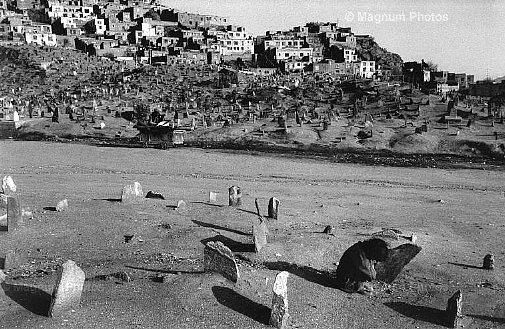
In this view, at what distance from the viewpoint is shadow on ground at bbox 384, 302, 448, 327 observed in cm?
842

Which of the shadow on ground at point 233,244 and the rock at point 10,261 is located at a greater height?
the rock at point 10,261

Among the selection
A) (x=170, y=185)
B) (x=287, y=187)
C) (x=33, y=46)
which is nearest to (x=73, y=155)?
(x=170, y=185)

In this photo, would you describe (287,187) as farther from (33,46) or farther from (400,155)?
(33,46)

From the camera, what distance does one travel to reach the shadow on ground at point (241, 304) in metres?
7.93

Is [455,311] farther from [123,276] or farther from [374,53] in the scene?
[374,53]

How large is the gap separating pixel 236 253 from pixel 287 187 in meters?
9.97

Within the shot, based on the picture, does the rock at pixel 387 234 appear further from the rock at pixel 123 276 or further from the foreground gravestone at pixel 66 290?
the foreground gravestone at pixel 66 290

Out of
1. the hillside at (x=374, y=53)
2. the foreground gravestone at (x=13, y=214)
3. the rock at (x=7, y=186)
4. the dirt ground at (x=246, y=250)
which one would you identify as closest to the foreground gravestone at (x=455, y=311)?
the dirt ground at (x=246, y=250)

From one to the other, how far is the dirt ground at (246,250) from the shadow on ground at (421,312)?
2 centimetres

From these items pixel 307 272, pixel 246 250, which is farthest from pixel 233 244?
pixel 307 272

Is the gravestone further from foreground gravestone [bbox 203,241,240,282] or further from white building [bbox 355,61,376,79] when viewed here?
white building [bbox 355,61,376,79]

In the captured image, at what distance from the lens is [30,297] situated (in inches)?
312

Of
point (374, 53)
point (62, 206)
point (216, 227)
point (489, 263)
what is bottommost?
point (489, 263)

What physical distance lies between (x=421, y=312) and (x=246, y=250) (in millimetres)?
4019
